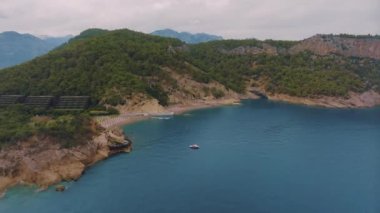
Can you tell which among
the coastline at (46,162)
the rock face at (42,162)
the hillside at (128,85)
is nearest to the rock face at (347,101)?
the hillside at (128,85)

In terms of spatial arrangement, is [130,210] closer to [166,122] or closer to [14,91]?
[166,122]

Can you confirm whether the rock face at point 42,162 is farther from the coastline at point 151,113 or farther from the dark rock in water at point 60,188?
the coastline at point 151,113

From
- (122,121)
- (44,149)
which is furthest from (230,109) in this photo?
(44,149)

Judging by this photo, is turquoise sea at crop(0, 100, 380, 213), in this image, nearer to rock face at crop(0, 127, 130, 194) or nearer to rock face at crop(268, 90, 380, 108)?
rock face at crop(0, 127, 130, 194)

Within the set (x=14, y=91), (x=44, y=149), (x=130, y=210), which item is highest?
(x=14, y=91)

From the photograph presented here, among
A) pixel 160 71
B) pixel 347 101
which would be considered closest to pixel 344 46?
pixel 347 101

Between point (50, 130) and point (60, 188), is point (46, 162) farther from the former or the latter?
point (60, 188)
